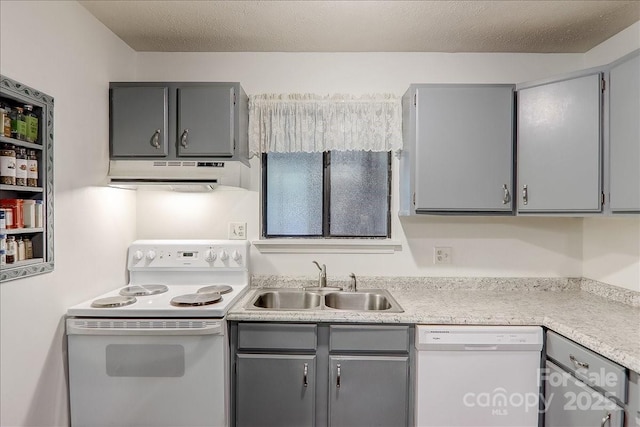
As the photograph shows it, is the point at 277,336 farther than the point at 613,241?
No

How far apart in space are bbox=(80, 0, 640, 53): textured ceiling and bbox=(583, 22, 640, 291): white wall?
2.9 inches

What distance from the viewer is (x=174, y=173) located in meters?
1.93

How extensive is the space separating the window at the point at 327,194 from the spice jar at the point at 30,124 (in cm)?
119

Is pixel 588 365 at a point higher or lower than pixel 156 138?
lower

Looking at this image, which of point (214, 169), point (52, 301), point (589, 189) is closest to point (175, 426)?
point (52, 301)

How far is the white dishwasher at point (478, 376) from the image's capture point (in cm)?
169

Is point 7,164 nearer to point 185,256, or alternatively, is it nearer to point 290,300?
point 185,256

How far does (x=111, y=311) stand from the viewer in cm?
165

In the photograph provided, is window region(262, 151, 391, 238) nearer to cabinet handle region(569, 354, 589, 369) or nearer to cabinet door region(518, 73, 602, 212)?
cabinet door region(518, 73, 602, 212)

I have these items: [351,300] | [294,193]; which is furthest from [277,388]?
[294,193]

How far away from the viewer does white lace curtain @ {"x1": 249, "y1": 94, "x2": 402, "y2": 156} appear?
2240mm

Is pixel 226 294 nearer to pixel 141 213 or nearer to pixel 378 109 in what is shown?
pixel 141 213

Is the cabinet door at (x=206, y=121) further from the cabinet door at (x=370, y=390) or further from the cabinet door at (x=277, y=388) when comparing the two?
the cabinet door at (x=370, y=390)

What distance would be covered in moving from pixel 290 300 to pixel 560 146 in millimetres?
1761
